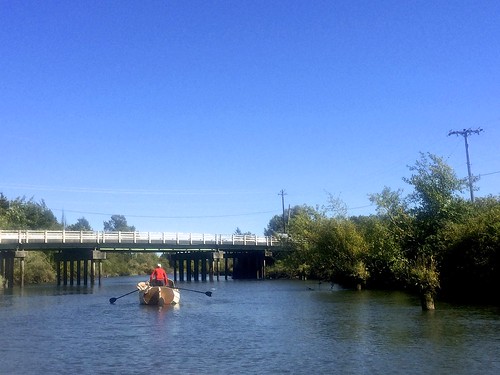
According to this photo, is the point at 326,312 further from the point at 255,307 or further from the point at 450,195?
the point at 450,195

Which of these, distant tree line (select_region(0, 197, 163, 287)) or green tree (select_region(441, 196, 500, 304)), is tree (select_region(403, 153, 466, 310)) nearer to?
green tree (select_region(441, 196, 500, 304))

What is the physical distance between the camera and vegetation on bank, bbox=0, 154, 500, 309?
37719mm

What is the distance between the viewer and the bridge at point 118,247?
2663 inches

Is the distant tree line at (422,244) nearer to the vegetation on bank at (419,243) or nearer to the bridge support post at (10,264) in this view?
the vegetation on bank at (419,243)

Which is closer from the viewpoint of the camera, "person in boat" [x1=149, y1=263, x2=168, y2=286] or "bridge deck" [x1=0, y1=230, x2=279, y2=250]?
Answer: "person in boat" [x1=149, y1=263, x2=168, y2=286]

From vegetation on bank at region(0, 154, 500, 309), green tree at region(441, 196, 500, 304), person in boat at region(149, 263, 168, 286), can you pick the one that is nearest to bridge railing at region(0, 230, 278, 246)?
vegetation on bank at region(0, 154, 500, 309)

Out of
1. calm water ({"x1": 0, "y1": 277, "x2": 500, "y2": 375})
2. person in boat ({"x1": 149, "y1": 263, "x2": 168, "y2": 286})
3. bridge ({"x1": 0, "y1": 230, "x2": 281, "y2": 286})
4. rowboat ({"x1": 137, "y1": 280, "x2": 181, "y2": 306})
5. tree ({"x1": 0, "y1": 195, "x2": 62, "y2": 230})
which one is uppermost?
tree ({"x1": 0, "y1": 195, "x2": 62, "y2": 230})

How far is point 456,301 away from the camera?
37.7 m

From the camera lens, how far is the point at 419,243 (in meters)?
49.2

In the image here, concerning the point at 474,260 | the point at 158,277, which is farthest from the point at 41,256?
the point at 474,260

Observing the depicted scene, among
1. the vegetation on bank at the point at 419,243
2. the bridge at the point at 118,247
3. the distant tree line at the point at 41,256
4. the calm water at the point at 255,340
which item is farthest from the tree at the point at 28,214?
the calm water at the point at 255,340

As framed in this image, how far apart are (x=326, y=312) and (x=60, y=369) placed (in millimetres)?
18770

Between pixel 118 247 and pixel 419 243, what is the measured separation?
38418 millimetres

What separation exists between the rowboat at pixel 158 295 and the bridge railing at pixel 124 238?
2982 cm
